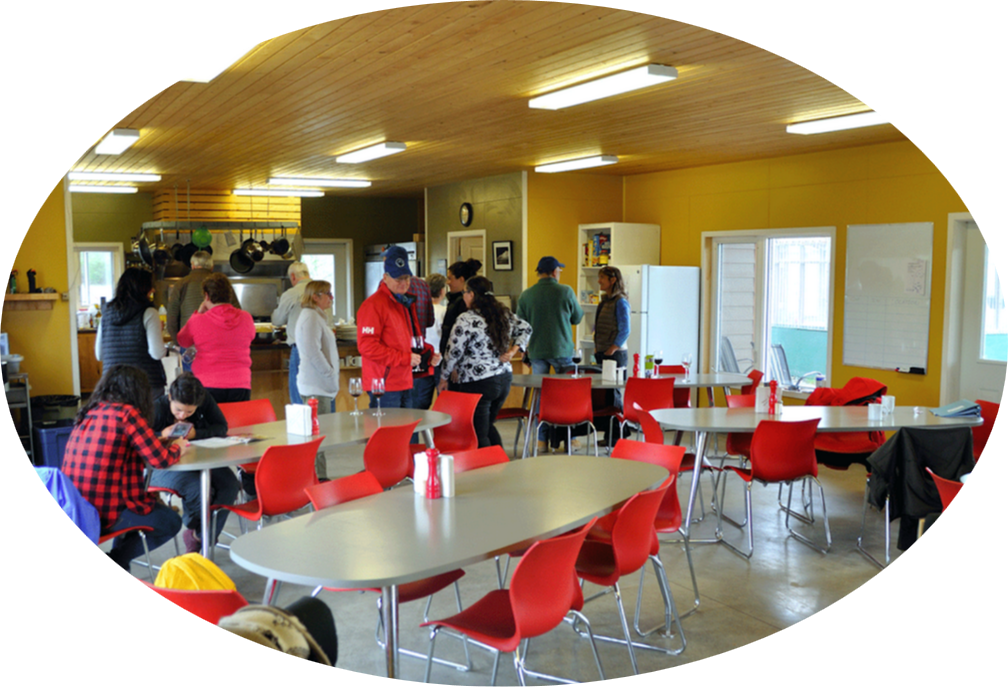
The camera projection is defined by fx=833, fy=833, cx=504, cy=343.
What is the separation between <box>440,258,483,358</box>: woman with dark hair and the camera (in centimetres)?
725

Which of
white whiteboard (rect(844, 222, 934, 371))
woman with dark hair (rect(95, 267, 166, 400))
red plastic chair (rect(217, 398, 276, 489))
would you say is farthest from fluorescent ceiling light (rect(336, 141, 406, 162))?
white whiteboard (rect(844, 222, 934, 371))

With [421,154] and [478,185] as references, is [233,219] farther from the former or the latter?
[421,154]

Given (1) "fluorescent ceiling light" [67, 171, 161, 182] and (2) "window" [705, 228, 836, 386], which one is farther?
(1) "fluorescent ceiling light" [67, 171, 161, 182]

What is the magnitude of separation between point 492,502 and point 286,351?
18.0ft

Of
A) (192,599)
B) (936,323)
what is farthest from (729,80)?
(192,599)

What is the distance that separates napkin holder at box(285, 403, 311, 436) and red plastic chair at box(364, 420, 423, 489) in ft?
1.25

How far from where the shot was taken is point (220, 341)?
5867mm

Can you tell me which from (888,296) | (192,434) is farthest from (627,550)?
(888,296)

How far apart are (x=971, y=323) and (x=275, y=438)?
5987 millimetres

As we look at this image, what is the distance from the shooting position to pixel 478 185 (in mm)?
10750

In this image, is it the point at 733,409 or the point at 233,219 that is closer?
the point at 733,409

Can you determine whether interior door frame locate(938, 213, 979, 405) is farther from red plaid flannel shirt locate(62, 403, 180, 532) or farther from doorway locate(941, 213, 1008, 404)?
red plaid flannel shirt locate(62, 403, 180, 532)

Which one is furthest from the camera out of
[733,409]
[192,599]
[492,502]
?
[733,409]

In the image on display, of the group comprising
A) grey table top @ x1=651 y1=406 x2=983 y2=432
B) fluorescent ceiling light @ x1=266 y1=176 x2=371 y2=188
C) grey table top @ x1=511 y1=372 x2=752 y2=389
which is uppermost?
fluorescent ceiling light @ x1=266 y1=176 x2=371 y2=188
